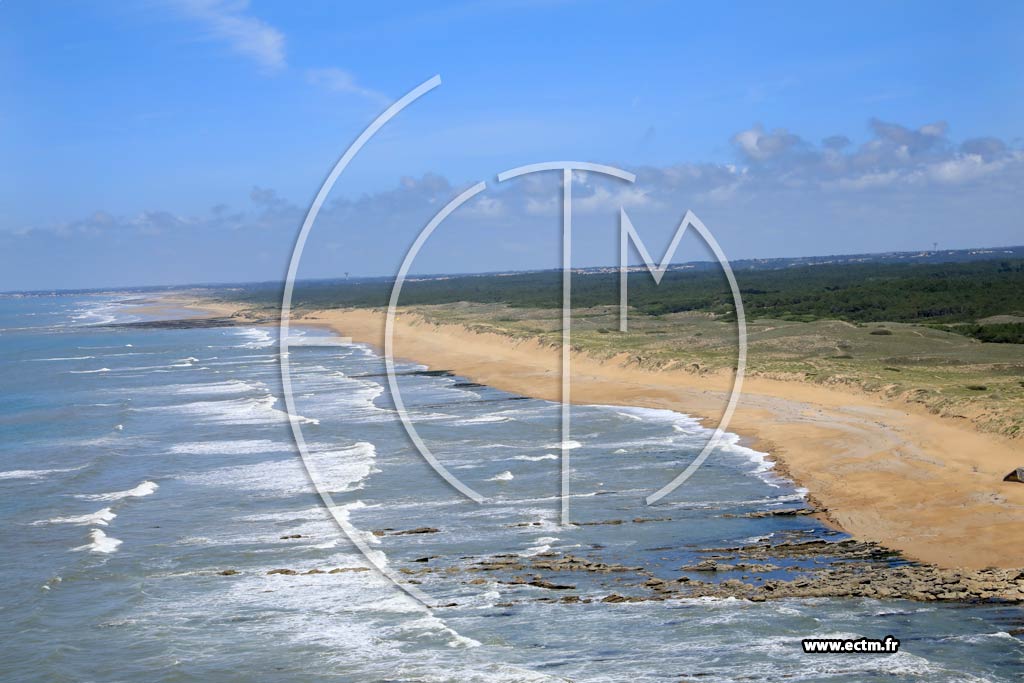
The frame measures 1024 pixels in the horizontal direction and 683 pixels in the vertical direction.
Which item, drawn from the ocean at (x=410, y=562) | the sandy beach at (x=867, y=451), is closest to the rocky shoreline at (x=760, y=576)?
the ocean at (x=410, y=562)

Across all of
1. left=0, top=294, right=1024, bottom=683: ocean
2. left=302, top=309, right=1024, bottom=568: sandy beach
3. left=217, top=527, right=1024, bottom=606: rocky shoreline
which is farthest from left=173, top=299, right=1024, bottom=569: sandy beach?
left=0, top=294, right=1024, bottom=683: ocean

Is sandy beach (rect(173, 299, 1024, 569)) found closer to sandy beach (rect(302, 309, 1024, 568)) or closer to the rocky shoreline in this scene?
sandy beach (rect(302, 309, 1024, 568))

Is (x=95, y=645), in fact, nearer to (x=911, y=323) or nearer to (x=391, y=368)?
(x=391, y=368)

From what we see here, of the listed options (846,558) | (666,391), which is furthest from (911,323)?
(846,558)

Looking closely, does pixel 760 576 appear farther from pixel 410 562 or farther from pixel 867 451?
pixel 867 451

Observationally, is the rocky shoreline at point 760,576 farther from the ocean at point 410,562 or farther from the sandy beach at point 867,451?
the sandy beach at point 867,451

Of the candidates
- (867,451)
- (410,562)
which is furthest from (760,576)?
(867,451)
